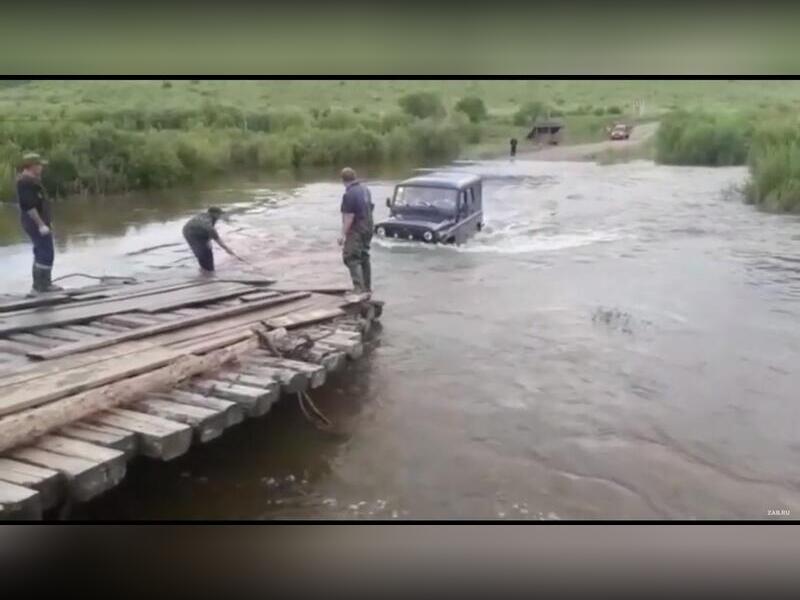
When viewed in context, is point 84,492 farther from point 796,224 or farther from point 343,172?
point 796,224

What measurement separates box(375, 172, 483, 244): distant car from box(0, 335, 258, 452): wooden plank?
58cm

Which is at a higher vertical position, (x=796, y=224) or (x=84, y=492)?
(x=796, y=224)

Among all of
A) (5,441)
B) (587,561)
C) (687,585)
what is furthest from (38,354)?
(687,585)

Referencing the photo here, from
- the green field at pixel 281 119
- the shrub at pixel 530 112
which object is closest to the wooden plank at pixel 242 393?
the green field at pixel 281 119

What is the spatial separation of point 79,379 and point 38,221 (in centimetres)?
55

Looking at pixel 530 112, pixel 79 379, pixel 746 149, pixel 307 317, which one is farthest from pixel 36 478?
pixel 746 149

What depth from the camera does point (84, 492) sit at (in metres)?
2.53

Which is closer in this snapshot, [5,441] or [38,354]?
[5,441]

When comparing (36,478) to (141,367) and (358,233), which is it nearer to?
(141,367)

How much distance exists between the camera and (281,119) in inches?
119

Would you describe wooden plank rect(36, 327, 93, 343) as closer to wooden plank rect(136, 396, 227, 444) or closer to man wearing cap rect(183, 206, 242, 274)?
wooden plank rect(136, 396, 227, 444)
